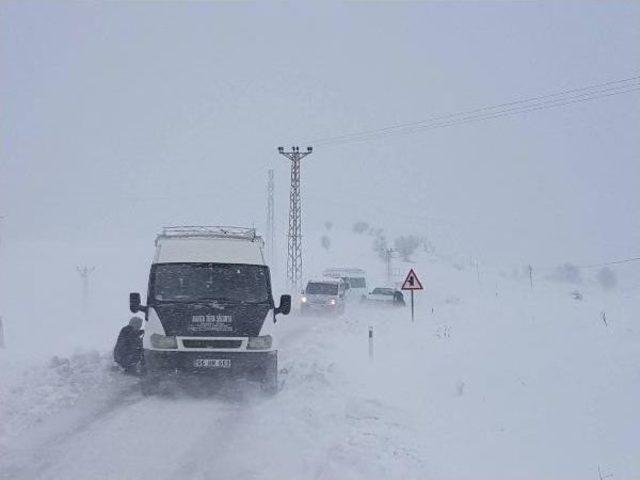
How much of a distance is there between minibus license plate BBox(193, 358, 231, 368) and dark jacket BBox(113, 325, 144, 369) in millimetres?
2443

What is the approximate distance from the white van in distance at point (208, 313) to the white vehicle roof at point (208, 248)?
0.06ft

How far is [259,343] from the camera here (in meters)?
12.0

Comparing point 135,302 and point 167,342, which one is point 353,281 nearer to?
point 135,302

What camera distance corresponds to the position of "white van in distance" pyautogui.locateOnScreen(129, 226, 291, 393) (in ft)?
38.1

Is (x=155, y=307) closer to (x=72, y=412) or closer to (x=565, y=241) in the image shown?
(x=72, y=412)

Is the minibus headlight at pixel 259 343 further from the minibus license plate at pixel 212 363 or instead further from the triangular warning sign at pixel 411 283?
the triangular warning sign at pixel 411 283

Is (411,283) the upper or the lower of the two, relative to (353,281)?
lower

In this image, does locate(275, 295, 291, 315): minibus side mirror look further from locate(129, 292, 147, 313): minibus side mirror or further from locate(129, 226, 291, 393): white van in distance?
locate(129, 292, 147, 313): minibus side mirror

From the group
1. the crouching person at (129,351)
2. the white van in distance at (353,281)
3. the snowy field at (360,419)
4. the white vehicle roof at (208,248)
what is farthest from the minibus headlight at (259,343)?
the white van in distance at (353,281)

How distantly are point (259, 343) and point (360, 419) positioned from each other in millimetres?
2798

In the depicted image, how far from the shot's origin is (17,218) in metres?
146

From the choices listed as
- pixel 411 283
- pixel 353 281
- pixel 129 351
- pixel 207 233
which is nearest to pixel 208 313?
pixel 207 233

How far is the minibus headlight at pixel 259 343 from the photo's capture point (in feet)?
39.1

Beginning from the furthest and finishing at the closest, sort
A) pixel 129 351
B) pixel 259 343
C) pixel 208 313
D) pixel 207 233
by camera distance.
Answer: pixel 207 233 → pixel 129 351 → pixel 259 343 → pixel 208 313
